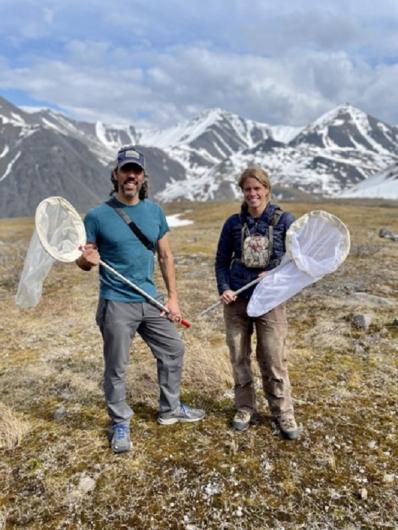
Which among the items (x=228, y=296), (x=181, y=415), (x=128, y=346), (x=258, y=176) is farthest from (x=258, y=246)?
(x=181, y=415)

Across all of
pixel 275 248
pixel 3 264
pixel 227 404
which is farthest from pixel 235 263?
pixel 3 264

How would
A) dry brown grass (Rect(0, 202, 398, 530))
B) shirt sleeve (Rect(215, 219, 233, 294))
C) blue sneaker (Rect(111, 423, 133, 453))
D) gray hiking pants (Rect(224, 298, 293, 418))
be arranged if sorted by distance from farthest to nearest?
shirt sleeve (Rect(215, 219, 233, 294)) < gray hiking pants (Rect(224, 298, 293, 418)) < blue sneaker (Rect(111, 423, 133, 453)) < dry brown grass (Rect(0, 202, 398, 530))

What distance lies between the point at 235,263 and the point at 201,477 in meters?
3.10

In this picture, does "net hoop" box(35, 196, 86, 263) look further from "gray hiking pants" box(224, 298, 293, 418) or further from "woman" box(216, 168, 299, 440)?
"gray hiking pants" box(224, 298, 293, 418)

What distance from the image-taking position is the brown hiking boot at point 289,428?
667cm

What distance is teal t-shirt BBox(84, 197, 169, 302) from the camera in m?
6.29

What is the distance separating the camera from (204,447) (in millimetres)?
6551

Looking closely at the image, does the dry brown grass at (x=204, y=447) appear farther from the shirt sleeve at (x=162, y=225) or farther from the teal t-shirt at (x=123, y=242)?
the shirt sleeve at (x=162, y=225)

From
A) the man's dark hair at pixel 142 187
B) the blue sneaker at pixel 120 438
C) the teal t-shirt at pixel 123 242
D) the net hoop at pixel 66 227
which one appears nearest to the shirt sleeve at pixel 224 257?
the teal t-shirt at pixel 123 242

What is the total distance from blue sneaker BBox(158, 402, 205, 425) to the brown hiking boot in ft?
4.43

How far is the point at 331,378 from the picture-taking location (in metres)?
8.77

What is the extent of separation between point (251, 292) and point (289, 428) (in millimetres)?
2149

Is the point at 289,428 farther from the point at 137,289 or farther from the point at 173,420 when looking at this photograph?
the point at 137,289

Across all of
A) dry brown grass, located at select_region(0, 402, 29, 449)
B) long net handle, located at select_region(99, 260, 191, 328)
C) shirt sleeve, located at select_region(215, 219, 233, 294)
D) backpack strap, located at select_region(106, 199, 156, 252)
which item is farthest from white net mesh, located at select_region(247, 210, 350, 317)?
dry brown grass, located at select_region(0, 402, 29, 449)
